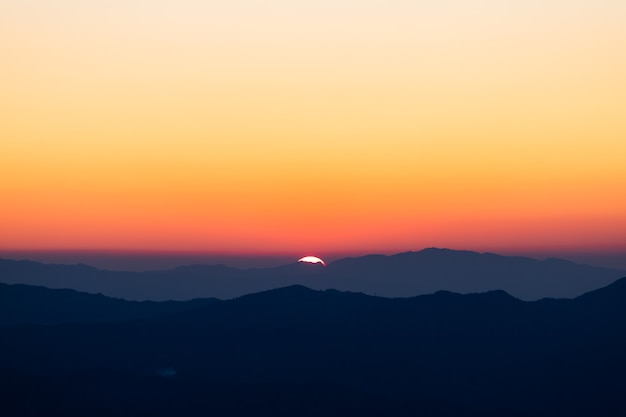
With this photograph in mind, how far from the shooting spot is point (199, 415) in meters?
157

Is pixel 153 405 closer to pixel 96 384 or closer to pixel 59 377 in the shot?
pixel 96 384

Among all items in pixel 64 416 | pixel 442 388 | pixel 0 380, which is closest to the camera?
pixel 64 416

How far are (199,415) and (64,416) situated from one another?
27104 mm

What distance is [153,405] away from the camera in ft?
523

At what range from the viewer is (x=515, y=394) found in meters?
194

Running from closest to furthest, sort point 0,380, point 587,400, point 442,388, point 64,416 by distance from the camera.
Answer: point 64,416, point 0,380, point 587,400, point 442,388

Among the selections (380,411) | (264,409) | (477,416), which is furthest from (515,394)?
(264,409)

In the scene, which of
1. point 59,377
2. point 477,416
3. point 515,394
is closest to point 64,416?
point 59,377

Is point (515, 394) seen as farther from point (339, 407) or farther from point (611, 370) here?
point (339, 407)

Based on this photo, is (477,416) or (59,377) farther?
(59,377)

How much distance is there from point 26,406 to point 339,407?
6597 cm

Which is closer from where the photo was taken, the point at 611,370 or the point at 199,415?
the point at 199,415

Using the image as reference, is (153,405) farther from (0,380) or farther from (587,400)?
(587,400)

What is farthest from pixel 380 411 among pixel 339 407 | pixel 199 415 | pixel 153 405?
A: pixel 153 405
